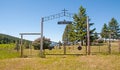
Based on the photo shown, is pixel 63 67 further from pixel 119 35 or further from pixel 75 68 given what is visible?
pixel 119 35

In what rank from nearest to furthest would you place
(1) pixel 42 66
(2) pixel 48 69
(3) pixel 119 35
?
(2) pixel 48 69 → (1) pixel 42 66 → (3) pixel 119 35

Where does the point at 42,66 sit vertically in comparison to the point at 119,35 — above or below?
below

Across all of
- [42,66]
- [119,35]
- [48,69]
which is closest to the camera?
[48,69]

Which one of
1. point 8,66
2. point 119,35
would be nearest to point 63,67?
point 8,66

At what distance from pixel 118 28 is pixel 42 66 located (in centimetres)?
8663

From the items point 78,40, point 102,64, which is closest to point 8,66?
point 102,64

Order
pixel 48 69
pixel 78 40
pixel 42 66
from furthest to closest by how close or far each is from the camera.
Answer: pixel 78 40 < pixel 42 66 < pixel 48 69

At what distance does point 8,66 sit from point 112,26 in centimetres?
8612

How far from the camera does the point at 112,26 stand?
9819 centimetres

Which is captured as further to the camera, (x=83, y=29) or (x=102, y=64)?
(x=83, y=29)

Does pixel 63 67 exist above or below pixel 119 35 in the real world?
below

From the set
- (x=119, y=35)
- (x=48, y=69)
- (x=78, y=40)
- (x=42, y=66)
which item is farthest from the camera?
(x=119, y=35)

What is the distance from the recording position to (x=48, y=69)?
47.5 feet

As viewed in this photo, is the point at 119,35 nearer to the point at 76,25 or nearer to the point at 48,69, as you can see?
the point at 76,25
